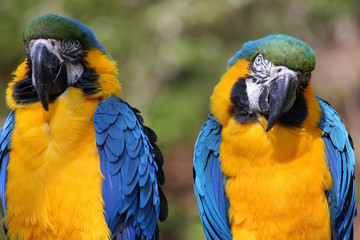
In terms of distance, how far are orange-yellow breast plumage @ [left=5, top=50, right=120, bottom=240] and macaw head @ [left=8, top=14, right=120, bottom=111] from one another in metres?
0.05

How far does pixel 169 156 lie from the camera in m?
6.51

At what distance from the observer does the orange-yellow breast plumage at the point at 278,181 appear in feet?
9.59

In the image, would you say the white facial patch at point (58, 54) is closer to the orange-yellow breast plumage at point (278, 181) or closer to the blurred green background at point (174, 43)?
the orange-yellow breast plumage at point (278, 181)

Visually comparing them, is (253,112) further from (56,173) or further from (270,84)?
(56,173)

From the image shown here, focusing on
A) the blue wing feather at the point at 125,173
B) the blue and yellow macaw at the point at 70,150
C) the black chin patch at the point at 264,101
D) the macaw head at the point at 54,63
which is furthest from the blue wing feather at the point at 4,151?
the black chin patch at the point at 264,101

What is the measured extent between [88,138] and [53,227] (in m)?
0.56

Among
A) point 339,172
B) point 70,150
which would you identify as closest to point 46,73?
point 70,150

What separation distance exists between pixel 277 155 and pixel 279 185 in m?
0.18

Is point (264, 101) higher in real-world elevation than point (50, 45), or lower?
lower

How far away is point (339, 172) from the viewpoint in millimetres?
3062

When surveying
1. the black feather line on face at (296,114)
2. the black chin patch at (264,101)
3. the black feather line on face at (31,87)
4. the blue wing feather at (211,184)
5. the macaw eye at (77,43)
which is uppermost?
the macaw eye at (77,43)

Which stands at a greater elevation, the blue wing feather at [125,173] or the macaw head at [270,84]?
the macaw head at [270,84]

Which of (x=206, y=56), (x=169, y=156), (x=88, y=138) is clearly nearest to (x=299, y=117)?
(x=88, y=138)

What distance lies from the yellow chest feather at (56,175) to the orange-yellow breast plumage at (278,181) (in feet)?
2.75
